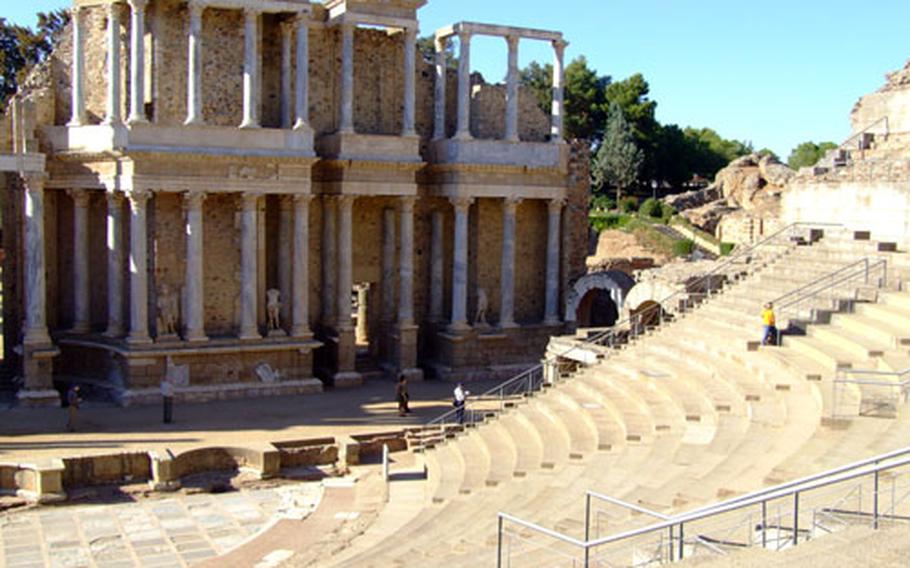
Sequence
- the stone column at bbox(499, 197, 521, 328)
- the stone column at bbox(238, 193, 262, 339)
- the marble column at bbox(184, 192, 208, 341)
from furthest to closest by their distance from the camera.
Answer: the stone column at bbox(499, 197, 521, 328)
the stone column at bbox(238, 193, 262, 339)
the marble column at bbox(184, 192, 208, 341)

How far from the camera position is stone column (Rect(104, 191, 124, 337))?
2992 cm

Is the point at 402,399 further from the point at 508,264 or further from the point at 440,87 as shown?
the point at 440,87

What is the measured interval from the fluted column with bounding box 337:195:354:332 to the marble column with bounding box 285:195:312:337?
1237 millimetres

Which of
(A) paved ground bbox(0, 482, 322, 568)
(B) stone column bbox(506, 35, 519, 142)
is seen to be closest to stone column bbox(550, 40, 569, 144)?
(B) stone column bbox(506, 35, 519, 142)

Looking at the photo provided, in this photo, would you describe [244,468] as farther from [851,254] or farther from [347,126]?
[851,254]

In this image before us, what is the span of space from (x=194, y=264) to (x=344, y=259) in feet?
16.6

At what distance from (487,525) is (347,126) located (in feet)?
61.5

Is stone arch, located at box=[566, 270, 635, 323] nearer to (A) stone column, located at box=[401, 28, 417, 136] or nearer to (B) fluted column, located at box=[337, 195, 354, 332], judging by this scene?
(A) stone column, located at box=[401, 28, 417, 136]

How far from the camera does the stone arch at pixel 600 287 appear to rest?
34.3 m

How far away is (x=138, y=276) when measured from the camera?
2939cm

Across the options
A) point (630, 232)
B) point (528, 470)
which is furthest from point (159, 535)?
point (630, 232)

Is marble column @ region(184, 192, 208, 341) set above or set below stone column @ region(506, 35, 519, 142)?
below

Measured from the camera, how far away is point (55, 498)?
834 inches

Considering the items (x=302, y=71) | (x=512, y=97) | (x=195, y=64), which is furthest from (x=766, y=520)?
(x=512, y=97)
